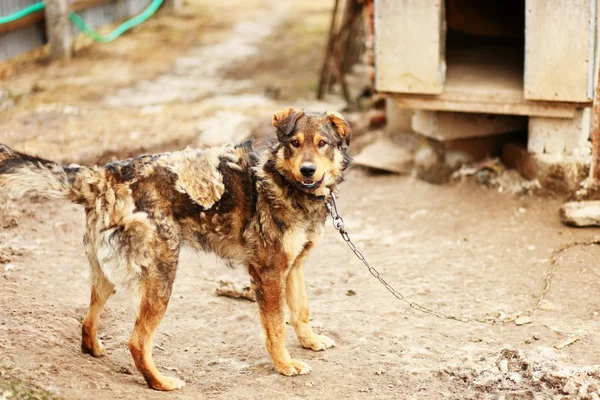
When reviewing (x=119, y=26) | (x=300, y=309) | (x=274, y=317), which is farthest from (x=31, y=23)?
(x=274, y=317)

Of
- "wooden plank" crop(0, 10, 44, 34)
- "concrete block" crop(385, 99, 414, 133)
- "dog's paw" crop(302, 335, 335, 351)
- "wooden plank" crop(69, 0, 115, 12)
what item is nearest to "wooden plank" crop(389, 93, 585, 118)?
"concrete block" crop(385, 99, 414, 133)

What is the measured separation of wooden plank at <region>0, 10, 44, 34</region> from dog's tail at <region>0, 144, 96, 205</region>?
29.9 ft

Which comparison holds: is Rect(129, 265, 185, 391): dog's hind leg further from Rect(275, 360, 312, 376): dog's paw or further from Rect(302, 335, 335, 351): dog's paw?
Rect(302, 335, 335, 351): dog's paw

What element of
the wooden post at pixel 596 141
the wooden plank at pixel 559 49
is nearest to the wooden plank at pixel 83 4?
the wooden plank at pixel 559 49

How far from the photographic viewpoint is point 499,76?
851 cm

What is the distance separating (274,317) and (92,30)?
11949 millimetres

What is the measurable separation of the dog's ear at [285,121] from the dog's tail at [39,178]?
50.4 inches

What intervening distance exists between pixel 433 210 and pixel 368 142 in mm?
2058

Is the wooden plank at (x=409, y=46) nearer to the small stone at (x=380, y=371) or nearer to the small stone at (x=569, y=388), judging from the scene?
the small stone at (x=380, y=371)

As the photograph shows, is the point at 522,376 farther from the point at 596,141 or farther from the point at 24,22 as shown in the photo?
the point at 24,22

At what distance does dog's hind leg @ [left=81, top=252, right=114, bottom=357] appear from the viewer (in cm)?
491

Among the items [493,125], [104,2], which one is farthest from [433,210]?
[104,2]

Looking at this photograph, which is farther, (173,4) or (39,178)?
(173,4)

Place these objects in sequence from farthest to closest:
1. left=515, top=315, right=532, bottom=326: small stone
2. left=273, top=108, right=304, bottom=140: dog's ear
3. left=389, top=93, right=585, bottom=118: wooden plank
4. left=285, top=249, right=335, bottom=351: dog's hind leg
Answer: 1. left=389, top=93, right=585, bottom=118: wooden plank
2. left=515, top=315, right=532, bottom=326: small stone
3. left=285, top=249, right=335, bottom=351: dog's hind leg
4. left=273, top=108, right=304, bottom=140: dog's ear
